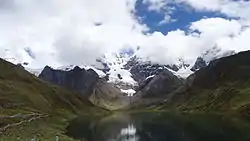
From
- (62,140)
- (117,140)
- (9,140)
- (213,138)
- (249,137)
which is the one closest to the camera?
(9,140)

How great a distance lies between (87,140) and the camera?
12731cm

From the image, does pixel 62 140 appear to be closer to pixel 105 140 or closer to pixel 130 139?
pixel 105 140

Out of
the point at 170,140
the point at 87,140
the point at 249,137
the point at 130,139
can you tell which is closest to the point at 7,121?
the point at 87,140

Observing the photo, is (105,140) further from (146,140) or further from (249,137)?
(249,137)

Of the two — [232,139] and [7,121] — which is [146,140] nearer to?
[232,139]

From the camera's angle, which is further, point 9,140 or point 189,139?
point 189,139

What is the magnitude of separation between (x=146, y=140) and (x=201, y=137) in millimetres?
17507

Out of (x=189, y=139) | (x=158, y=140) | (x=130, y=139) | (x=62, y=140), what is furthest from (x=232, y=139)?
(x=62, y=140)

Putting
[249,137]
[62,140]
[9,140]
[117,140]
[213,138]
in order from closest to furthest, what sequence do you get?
1. [9,140]
2. [62,140]
3. [249,137]
4. [213,138]
5. [117,140]

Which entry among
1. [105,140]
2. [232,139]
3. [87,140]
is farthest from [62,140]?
[232,139]

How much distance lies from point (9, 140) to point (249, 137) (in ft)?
256

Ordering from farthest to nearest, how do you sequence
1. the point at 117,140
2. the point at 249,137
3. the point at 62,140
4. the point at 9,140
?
the point at 117,140 → the point at 249,137 → the point at 62,140 → the point at 9,140

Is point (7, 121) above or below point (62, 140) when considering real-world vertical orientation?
above

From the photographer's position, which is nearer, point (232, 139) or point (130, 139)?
point (232, 139)
